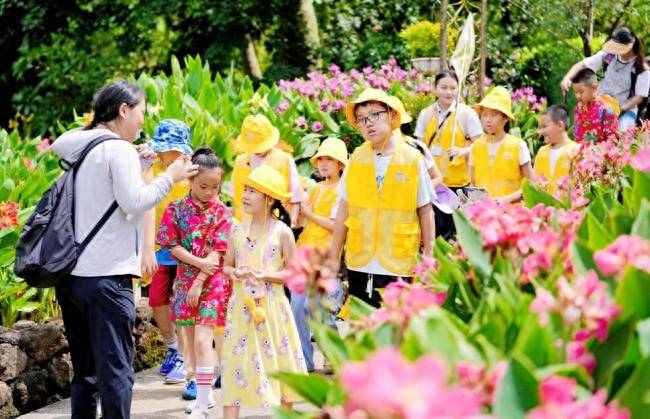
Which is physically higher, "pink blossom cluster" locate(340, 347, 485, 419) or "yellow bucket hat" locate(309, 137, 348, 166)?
"pink blossom cluster" locate(340, 347, 485, 419)

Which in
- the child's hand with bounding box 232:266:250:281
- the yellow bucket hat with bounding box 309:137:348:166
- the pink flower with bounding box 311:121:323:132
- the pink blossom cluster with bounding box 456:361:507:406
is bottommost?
the pink flower with bounding box 311:121:323:132

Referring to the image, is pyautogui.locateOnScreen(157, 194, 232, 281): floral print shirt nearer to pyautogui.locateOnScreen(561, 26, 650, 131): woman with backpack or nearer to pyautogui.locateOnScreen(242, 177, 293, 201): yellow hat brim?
pyautogui.locateOnScreen(242, 177, 293, 201): yellow hat brim

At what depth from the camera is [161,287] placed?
614 centimetres

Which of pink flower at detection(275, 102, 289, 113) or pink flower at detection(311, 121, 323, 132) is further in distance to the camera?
pink flower at detection(275, 102, 289, 113)

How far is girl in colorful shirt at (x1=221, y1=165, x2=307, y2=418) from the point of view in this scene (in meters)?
4.74

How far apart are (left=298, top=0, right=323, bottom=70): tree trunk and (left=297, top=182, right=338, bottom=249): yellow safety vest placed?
10676mm

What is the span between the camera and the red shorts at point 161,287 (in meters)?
6.13

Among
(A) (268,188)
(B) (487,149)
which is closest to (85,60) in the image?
(B) (487,149)

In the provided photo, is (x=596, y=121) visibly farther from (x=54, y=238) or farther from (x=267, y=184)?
(x=54, y=238)

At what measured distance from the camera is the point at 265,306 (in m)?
4.83

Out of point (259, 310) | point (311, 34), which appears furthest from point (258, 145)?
point (311, 34)

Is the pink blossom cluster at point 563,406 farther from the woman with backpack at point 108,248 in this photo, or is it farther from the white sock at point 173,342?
the white sock at point 173,342

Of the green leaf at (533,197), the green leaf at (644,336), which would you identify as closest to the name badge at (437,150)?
the green leaf at (533,197)

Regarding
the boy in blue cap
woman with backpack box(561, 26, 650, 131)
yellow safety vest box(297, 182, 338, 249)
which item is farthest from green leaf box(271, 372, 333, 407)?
woman with backpack box(561, 26, 650, 131)
